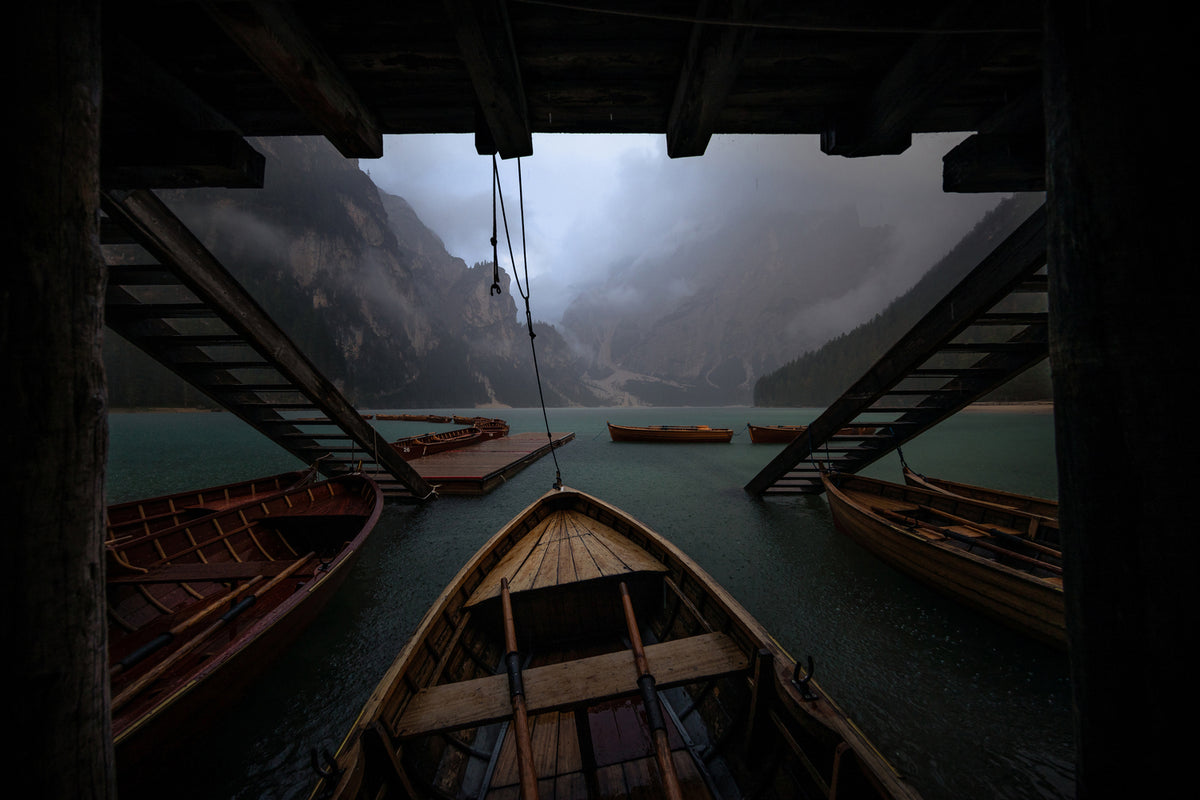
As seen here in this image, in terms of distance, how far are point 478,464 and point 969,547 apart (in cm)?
1797

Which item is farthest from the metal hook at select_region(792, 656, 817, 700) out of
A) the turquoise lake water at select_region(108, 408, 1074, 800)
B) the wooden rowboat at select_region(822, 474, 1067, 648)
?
the wooden rowboat at select_region(822, 474, 1067, 648)

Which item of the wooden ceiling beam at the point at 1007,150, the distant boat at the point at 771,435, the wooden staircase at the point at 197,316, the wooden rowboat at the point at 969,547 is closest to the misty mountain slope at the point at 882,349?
the distant boat at the point at 771,435

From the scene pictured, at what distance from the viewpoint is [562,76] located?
321 cm

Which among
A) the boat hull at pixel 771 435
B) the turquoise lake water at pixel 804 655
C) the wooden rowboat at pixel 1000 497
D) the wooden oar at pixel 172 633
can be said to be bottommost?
the turquoise lake water at pixel 804 655

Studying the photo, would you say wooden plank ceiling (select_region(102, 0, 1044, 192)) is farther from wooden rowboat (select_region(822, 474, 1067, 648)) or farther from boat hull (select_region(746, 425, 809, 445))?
boat hull (select_region(746, 425, 809, 445))

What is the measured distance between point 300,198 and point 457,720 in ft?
495

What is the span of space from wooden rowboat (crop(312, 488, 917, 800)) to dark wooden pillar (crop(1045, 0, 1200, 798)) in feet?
3.29

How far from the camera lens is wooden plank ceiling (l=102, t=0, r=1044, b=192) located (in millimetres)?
2686

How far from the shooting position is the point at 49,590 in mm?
1617

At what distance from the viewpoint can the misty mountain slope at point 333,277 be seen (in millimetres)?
102625

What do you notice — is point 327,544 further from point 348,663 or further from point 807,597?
point 807,597

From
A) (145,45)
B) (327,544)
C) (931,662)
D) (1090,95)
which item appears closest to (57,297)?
(145,45)

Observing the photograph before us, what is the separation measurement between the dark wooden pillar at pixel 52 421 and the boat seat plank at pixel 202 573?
4.43m

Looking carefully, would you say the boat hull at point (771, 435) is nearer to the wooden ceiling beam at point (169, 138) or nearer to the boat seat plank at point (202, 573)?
the boat seat plank at point (202, 573)
